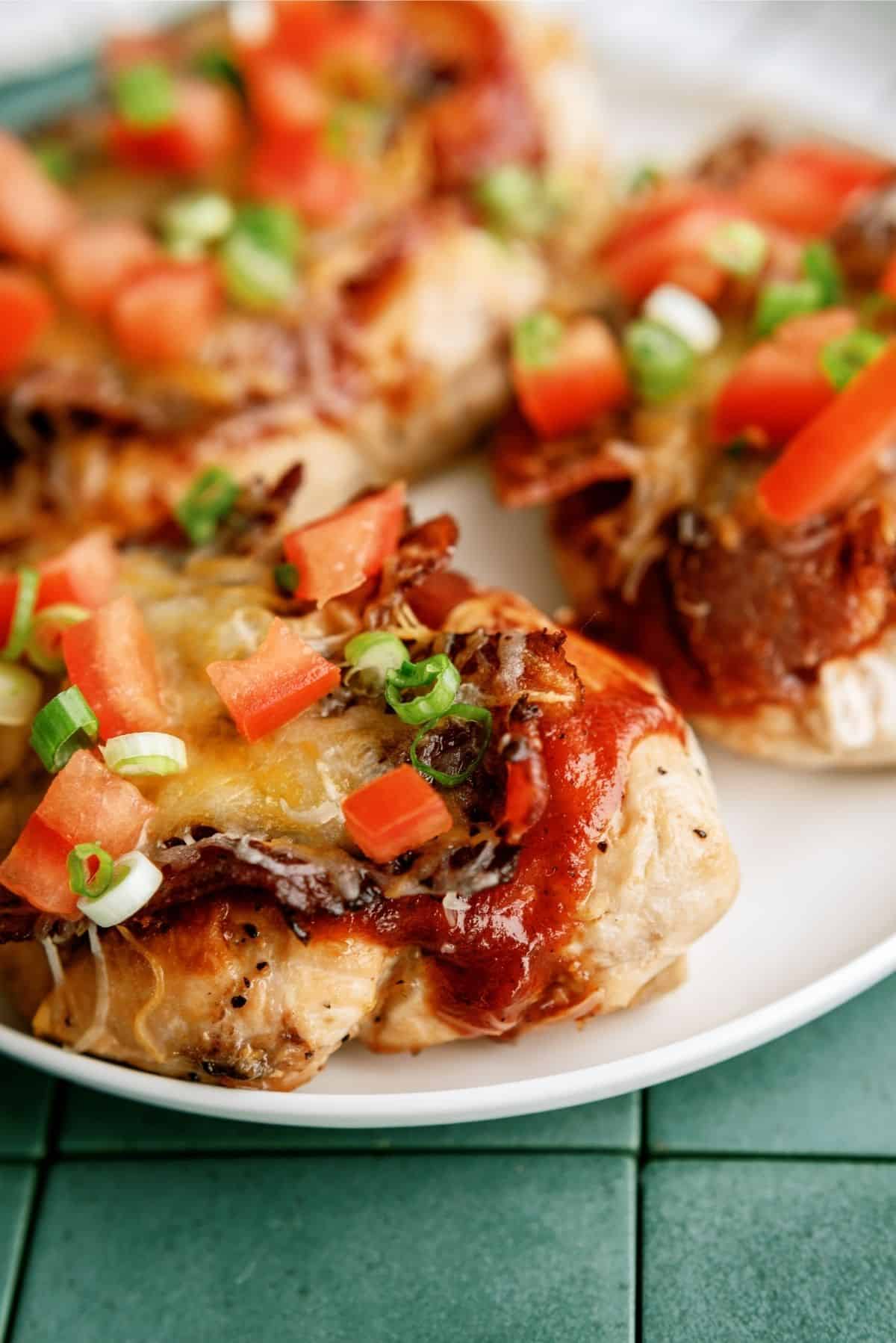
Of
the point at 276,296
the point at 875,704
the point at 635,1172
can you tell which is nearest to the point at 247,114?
the point at 276,296

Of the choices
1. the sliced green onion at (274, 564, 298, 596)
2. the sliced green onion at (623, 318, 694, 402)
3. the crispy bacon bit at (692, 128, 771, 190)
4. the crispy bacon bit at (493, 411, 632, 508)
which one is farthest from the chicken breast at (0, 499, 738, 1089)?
the crispy bacon bit at (692, 128, 771, 190)

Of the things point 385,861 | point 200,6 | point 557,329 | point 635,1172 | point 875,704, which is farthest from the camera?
point 200,6

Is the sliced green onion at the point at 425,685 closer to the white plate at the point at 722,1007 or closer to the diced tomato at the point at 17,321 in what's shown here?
the white plate at the point at 722,1007

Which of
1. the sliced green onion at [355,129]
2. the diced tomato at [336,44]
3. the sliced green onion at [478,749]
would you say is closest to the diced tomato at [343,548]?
the sliced green onion at [478,749]

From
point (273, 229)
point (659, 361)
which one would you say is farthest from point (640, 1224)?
point (273, 229)

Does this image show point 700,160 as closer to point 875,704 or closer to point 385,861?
point 875,704
